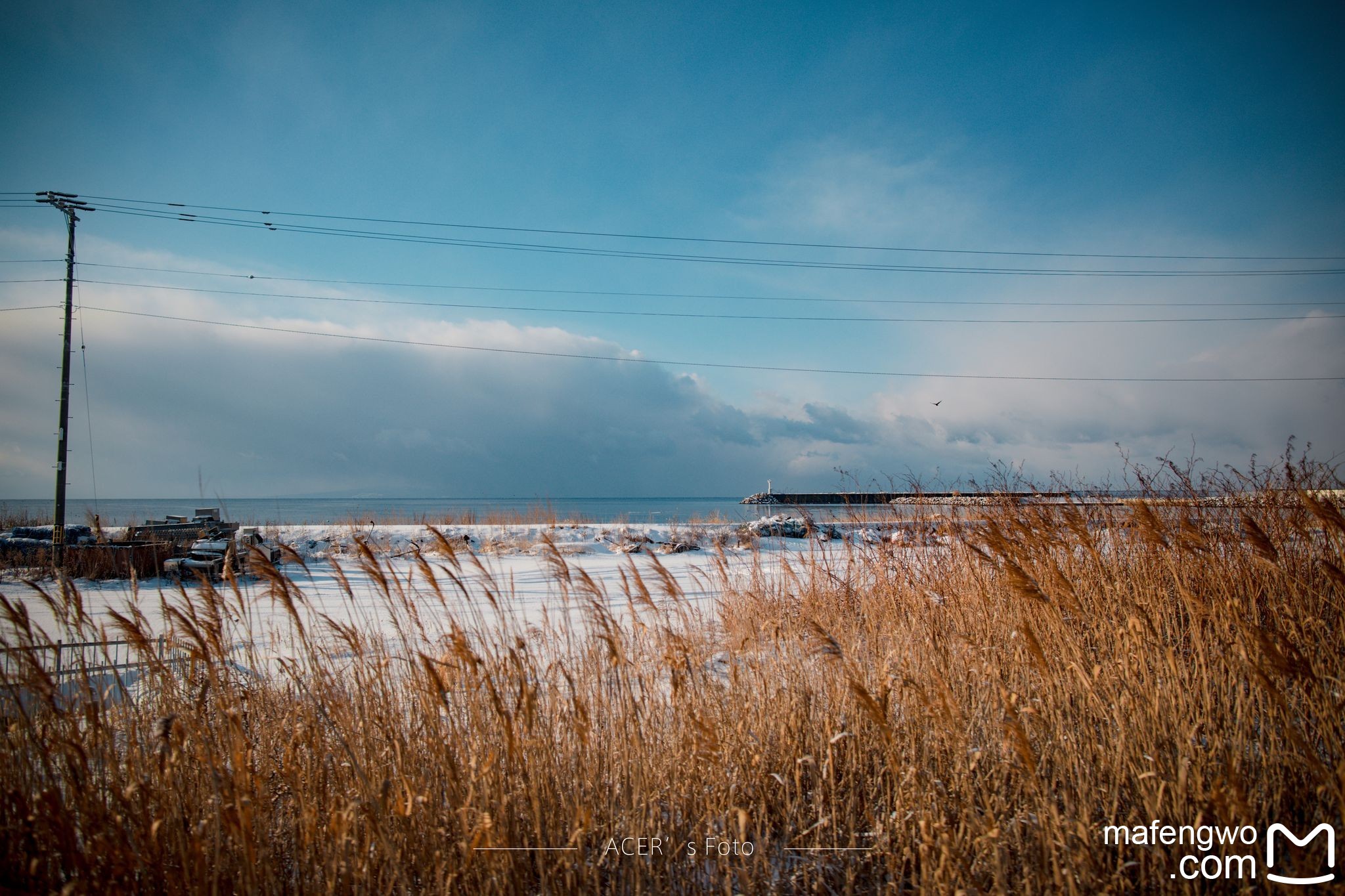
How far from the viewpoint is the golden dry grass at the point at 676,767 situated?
6.36ft

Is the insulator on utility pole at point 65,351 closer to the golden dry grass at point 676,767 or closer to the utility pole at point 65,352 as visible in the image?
the utility pole at point 65,352

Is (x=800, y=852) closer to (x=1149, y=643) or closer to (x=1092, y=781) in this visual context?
(x=1092, y=781)

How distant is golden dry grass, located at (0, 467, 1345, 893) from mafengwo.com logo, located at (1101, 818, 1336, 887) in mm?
65

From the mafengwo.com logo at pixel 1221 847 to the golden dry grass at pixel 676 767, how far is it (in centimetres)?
6

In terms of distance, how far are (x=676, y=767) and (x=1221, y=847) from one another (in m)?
2.03

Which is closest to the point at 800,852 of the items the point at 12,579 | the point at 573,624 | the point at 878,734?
the point at 878,734

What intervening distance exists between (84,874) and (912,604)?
16.4 ft

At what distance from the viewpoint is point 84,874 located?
174cm

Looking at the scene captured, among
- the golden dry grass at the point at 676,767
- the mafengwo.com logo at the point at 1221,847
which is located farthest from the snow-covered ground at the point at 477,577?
the mafengwo.com logo at the point at 1221,847

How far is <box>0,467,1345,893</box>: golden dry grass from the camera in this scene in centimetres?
194

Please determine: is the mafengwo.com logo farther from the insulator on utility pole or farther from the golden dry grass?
the insulator on utility pole

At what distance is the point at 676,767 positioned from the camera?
2.52 meters

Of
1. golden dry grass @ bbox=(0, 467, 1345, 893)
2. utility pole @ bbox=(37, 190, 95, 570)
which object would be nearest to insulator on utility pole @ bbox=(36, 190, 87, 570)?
utility pole @ bbox=(37, 190, 95, 570)

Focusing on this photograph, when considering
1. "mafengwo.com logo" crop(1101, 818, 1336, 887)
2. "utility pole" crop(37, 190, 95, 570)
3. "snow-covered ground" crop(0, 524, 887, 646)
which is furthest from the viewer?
"utility pole" crop(37, 190, 95, 570)
